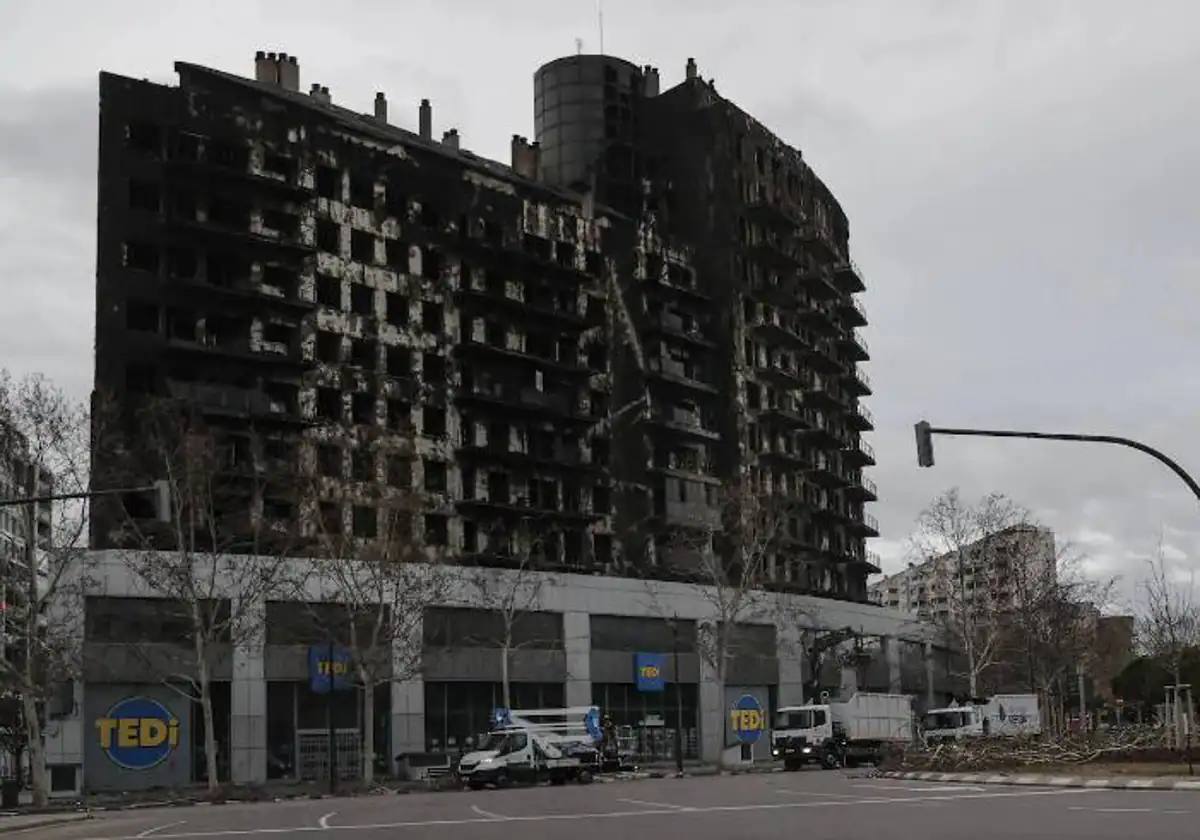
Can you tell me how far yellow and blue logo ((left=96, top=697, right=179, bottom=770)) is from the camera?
55.2 m

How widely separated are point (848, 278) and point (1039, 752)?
75496mm

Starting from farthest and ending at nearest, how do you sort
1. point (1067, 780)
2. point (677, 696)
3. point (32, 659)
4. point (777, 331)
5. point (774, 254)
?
point (774, 254) < point (777, 331) < point (677, 696) < point (32, 659) < point (1067, 780)

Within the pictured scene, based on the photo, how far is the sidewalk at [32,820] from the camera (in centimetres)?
3233

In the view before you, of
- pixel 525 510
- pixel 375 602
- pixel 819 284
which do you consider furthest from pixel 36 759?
pixel 819 284

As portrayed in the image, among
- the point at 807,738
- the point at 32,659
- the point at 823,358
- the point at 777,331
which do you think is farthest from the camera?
the point at 823,358

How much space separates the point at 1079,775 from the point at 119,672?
36889 millimetres

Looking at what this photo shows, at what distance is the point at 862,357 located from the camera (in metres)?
116

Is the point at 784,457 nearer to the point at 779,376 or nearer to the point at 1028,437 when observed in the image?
the point at 779,376

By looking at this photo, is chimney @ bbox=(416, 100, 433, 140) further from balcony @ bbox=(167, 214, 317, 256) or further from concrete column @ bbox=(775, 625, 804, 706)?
concrete column @ bbox=(775, 625, 804, 706)

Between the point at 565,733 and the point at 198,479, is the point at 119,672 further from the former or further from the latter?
the point at 565,733

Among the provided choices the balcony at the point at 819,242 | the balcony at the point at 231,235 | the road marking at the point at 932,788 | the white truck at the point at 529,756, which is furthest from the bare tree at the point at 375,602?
the balcony at the point at 819,242

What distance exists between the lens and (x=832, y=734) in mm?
59438

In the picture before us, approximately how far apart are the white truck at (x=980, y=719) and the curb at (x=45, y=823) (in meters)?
37.8

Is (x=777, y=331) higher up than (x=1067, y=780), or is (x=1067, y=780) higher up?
(x=777, y=331)
